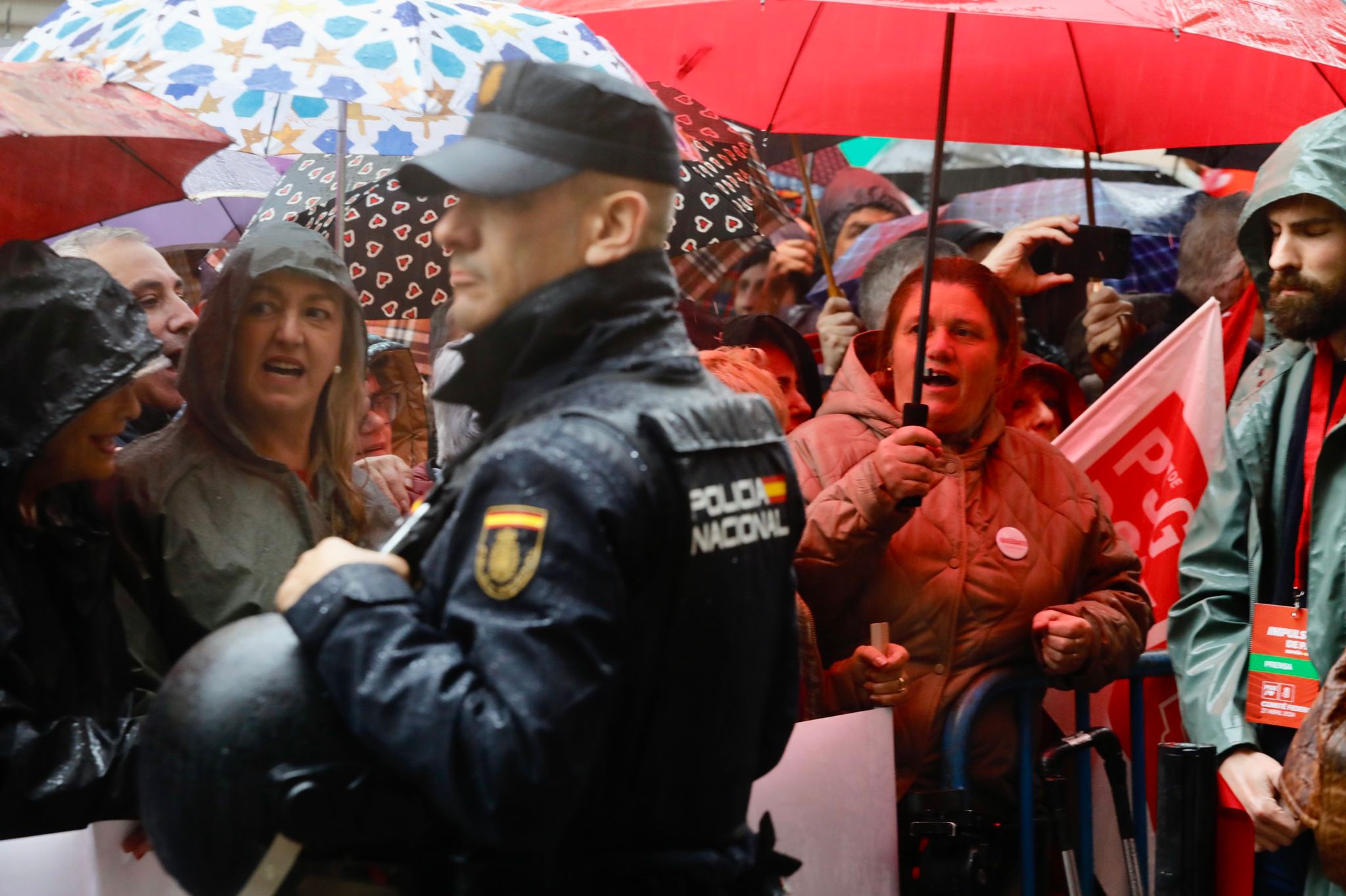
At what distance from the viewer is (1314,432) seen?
13.2 feet

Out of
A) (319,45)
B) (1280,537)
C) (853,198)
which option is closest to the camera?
(319,45)

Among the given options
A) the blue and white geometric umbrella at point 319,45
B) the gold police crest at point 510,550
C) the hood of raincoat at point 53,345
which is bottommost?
the gold police crest at point 510,550

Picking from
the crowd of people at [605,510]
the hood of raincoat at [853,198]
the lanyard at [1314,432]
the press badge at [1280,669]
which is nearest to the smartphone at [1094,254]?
the crowd of people at [605,510]

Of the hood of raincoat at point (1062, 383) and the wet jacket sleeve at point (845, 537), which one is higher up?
the hood of raincoat at point (1062, 383)

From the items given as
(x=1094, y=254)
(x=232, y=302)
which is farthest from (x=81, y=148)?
(x=1094, y=254)

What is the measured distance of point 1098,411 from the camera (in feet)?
17.1

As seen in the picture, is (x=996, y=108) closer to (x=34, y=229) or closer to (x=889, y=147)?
(x=34, y=229)

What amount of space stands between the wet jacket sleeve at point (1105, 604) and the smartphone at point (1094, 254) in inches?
41.7

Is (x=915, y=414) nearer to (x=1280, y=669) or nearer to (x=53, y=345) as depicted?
(x=1280, y=669)

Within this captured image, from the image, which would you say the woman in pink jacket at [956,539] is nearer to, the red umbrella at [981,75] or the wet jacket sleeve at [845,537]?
the wet jacket sleeve at [845,537]

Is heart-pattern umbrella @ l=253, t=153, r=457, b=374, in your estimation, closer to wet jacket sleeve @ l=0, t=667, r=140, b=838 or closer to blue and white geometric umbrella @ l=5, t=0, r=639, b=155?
blue and white geometric umbrella @ l=5, t=0, r=639, b=155

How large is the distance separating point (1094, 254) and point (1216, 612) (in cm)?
172

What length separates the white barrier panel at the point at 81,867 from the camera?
9.12ft

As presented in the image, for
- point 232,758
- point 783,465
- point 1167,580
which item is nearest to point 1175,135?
point 1167,580
